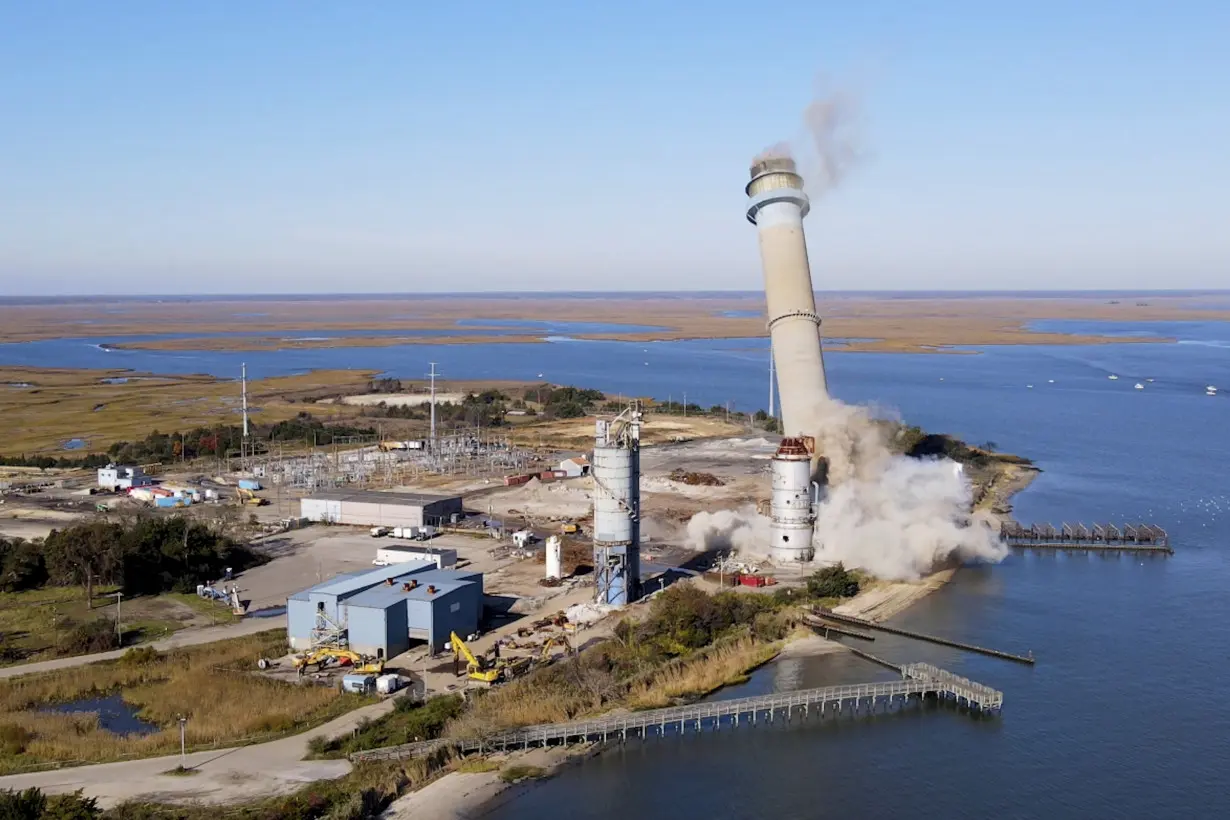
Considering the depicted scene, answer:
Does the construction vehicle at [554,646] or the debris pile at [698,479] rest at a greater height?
the debris pile at [698,479]

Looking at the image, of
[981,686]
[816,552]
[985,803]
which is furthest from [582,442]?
[985,803]

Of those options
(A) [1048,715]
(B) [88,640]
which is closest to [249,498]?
(B) [88,640]

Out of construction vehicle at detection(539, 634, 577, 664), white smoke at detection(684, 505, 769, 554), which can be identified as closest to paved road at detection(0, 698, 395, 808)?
construction vehicle at detection(539, 634, 577, 664)

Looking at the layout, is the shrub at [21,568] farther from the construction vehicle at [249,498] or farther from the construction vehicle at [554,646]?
the construction vehicle at [554,646]

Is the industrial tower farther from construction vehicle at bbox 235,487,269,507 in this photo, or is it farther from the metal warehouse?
construction vehicle at bbox 235,487,269,507

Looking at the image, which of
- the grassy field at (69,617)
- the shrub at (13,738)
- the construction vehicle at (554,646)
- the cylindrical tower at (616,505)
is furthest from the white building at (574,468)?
the shrub at (13,738)

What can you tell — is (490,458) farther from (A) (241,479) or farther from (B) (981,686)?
(B) (981,686)
